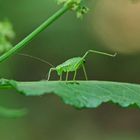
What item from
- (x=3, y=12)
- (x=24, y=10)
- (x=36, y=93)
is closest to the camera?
(x=36, y=93)

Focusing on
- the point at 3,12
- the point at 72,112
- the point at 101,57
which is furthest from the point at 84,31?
the point at 3,12

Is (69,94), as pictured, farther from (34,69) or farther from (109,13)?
(109,13)

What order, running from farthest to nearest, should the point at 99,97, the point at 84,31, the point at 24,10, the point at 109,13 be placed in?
the point at 109,13, the point at 84,31, the point at 24,10, the point at 99,97

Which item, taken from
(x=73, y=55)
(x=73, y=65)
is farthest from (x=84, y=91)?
(x=73, y=55)

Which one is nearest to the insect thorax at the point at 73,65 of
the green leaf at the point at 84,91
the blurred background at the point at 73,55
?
the green leaf at the point at 84,91

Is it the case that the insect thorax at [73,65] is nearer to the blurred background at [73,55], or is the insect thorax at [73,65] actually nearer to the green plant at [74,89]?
the green plant at [74,89]

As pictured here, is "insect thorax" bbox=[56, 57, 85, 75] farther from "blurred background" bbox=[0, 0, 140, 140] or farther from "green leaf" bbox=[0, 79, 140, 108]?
"blurred background" bbox=[0, 0, 140, 140]

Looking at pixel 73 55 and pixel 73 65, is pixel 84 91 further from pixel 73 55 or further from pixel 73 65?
pixel 73 55
